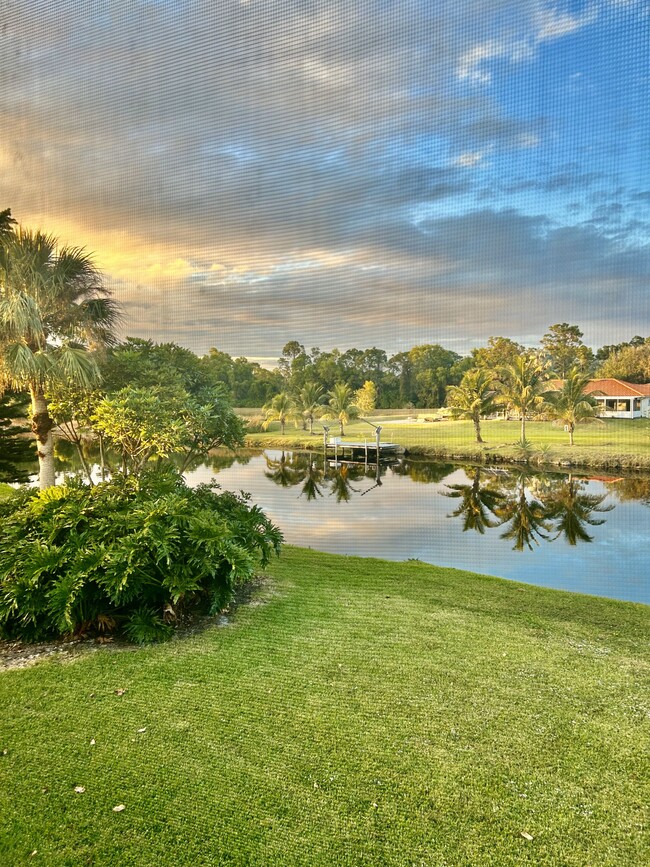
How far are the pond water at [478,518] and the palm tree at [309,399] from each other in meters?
1.56

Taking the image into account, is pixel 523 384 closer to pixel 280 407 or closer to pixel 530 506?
pixel 530 506

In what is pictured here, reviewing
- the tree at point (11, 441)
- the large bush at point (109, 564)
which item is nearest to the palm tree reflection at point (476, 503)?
the large bush at point (109, 564)

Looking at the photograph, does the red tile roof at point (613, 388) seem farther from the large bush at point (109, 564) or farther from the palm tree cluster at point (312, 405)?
the large bush at point (109, 564)

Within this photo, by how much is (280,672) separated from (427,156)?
5.40 meters

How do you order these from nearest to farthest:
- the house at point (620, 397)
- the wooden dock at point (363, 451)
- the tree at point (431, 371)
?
the tree at point (431, 371)
the house at point (620, 397)
the wooden dock at point (363, 451)

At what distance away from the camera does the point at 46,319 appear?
4.46 metres

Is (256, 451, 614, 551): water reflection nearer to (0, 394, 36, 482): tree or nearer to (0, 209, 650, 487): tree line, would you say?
(0, 209, 650, 487): tree line

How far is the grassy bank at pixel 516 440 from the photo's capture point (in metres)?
9.48

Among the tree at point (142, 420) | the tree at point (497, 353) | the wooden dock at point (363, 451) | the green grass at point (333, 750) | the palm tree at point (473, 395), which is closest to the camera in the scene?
the green grass at point (333, 750)

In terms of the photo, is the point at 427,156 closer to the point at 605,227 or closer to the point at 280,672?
the point at 605,227

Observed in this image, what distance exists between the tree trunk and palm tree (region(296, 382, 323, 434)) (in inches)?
283

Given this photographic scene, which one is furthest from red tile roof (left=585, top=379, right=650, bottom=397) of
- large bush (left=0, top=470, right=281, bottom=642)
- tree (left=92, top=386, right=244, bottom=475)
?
large bush (left=0, top=470, right=281, bottom=642)

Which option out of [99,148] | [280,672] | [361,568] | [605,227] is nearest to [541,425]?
[605,227]

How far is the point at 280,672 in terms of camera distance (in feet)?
5.30
